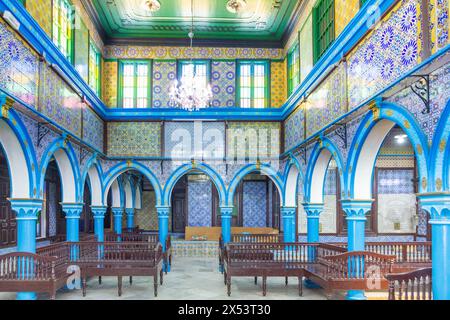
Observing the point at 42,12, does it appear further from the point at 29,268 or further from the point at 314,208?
the point at 314,208

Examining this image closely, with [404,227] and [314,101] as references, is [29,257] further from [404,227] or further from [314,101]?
[404,227]

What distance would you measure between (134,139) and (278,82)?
5426mm

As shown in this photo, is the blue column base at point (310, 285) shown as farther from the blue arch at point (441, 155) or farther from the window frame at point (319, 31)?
the blue arch at point (441, 155)

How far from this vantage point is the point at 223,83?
1639cm

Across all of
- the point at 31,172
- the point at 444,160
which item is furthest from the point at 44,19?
the point at 444,160

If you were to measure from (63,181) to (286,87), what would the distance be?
313 inches

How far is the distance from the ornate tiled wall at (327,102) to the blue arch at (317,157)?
0.45 meters

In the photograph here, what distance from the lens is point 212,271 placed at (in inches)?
539

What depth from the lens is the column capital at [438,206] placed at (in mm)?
5474

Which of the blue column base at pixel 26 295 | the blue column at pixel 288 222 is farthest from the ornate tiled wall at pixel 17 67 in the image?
the blue column at pixel 288 222

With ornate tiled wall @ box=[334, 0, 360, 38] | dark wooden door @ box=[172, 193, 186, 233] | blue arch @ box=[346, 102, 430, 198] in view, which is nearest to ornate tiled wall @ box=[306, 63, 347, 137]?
ornate tiled wall @ box=[334, 0, 360, 38]

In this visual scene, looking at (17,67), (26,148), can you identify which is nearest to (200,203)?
(26,148)

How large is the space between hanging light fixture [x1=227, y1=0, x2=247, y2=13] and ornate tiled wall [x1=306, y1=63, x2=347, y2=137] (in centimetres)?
380

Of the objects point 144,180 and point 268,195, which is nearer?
point 268,195
